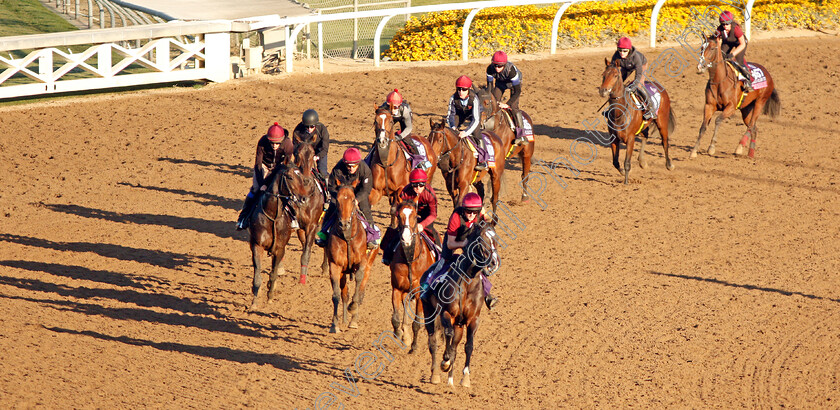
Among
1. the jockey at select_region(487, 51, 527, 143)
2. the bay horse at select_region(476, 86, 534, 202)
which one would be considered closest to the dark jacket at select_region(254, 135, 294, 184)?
the bay horse at select_region(476, 86, 534, 202)

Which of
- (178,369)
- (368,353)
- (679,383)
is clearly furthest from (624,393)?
(178,369)

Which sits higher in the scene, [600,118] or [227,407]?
[600,118]

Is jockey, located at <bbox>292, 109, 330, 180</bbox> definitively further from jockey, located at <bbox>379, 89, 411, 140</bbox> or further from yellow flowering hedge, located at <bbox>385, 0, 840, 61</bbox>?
yellow flowering hedge, located at <bbox>385, 0, 840, 61</bbox>

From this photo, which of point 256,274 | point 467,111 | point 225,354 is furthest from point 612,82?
point 225,354

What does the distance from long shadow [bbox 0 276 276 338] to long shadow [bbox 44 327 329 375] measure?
20.6 inches

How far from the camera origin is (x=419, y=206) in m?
9.95

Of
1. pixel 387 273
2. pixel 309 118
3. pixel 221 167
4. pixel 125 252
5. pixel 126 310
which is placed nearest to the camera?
pixel 126 310

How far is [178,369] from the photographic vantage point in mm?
9484

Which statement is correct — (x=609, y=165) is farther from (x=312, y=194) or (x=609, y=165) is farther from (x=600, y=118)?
(x=312, y=194)

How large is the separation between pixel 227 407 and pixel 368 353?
1.83m

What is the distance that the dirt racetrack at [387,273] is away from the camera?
366 inches

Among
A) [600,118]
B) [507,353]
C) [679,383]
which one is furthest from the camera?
[600,118]

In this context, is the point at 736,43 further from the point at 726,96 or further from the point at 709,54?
the point at 726,96

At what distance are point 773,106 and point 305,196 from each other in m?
11.6
